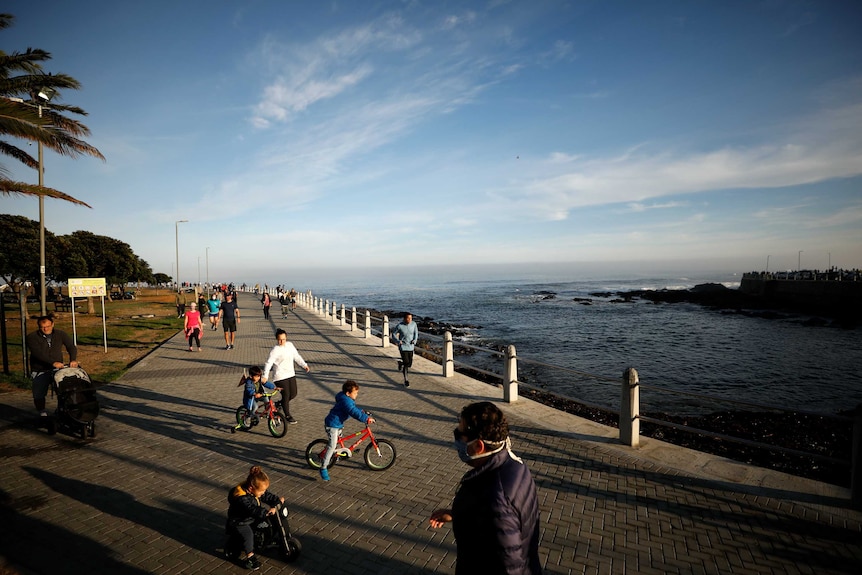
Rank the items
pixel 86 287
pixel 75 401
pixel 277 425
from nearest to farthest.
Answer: pixel 75 401
pixel 277 425
pixel 86 287

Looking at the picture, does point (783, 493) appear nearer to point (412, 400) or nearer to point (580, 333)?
point (412, 400)

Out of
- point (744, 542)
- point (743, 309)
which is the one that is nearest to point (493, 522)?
point (744, 542)

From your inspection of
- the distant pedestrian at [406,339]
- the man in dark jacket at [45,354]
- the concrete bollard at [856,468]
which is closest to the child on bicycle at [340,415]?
the man in dark jacket at [45,354]

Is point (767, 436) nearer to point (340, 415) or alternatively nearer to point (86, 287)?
point (340, 415)

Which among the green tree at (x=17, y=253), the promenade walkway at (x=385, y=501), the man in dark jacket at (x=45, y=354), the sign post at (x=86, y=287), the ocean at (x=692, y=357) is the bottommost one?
the ocean at (x=692, y=357)

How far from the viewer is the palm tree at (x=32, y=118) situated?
25.9 feet

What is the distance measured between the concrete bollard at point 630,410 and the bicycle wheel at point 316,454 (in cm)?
474

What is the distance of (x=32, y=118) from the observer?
777cm

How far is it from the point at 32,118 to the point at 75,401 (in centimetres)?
535

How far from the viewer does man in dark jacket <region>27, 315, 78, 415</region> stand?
7.34 metres

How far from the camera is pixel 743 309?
182 ft

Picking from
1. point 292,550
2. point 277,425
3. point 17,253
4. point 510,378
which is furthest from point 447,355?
point 17,253

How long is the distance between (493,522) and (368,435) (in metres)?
4.28

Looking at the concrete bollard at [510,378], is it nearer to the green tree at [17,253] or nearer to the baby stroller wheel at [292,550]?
the baby stroller wheel at [292,550]
